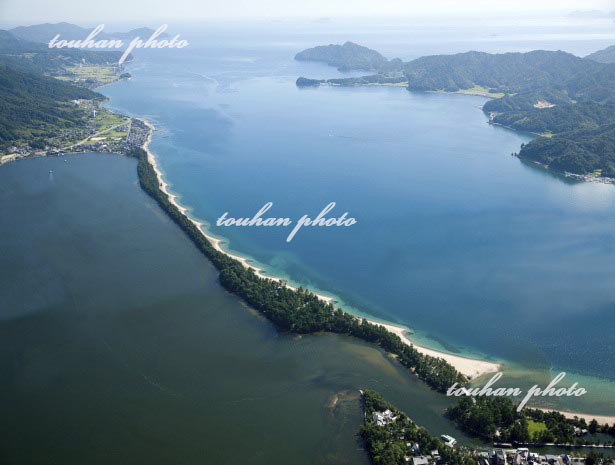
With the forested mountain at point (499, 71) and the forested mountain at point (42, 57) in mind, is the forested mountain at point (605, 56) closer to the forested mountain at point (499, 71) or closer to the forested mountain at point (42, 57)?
the forested mountain at point (499, 71)

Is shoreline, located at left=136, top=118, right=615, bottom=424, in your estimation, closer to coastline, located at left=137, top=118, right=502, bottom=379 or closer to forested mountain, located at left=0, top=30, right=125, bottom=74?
coastline, located at left=137, top=118, right=502, bottom=379

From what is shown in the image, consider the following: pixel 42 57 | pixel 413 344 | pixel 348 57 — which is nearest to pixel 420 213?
pixel 413 344

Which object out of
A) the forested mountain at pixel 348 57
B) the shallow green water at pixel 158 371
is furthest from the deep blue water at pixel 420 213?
the forested mountain at pixel 348 57

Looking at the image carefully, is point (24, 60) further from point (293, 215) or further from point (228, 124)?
point (293, 215)

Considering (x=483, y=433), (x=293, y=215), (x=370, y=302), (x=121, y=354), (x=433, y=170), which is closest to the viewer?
(x=483, y=433)

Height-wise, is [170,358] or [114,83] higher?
[114,83]

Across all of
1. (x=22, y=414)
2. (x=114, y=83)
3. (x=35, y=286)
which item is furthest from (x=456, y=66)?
(x=22, y=414)

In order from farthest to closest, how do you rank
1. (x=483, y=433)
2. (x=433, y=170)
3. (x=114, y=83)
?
(x=114, y=83) → (x=433, y=170) → (x=483, y=433)
